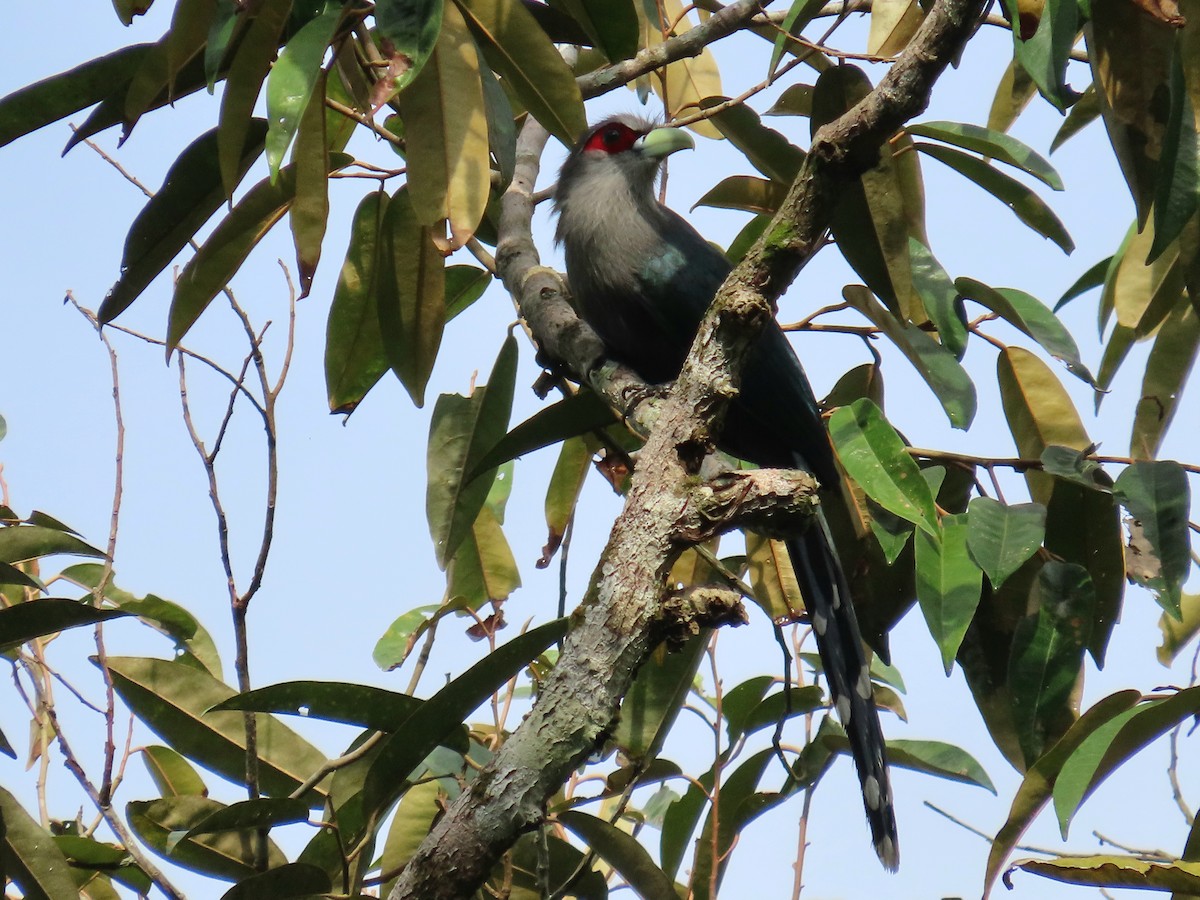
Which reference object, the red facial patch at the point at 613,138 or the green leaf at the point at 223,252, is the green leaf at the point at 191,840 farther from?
the red facial patch at the point at 613,138

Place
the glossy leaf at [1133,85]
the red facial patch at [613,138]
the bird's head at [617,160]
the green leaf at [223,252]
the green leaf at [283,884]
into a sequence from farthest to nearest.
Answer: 1. the red facial patch at [613,138]
2. the bird's head at [617,160]
3. the green leaf at [223,252]
4. the glossy leaf at [1133,85]
5. the green leaf at [283,884]

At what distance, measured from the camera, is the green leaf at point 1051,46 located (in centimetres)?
195

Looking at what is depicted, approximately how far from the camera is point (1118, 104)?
6.91 ft

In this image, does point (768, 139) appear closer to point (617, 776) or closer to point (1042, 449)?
point (1042, 449)

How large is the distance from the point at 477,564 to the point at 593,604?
158 cm

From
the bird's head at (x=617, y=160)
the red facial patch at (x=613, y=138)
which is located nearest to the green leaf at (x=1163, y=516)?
the bird's head at (x=617, y=160)

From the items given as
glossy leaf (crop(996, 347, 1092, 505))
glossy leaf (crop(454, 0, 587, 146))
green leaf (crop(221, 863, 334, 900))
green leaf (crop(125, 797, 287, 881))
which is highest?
glossy leaf (crop(454, 0, 587, 146))

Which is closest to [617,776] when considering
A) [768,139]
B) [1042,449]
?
[1042,449]

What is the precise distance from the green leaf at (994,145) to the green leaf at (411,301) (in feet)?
3.99

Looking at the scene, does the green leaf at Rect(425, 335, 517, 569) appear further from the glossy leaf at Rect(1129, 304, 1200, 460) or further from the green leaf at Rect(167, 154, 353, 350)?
the glossy leaf at Rect(1129, 304, 1200, 460)

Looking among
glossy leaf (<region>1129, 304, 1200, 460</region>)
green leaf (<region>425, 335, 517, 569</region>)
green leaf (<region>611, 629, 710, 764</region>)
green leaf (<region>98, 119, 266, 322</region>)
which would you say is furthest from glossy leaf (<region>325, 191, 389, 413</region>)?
glossy leaf (<region>1129, 304, 1200, 460</region>)

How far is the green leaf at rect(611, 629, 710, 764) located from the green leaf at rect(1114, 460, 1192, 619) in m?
1.01

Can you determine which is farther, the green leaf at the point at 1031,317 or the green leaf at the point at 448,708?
the green leaf at the point at 1031,317

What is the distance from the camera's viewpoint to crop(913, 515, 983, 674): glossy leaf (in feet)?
7.19
